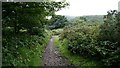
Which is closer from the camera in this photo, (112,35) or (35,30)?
(112,35)

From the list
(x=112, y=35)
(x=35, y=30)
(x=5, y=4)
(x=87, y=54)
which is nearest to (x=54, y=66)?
(x=87, y=54)

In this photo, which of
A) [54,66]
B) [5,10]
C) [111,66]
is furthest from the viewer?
[5,10]

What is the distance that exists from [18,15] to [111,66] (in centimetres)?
716

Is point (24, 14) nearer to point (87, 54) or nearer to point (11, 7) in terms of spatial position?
point (11, 7)

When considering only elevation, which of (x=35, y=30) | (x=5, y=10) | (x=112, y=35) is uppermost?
(x=5, y=10)

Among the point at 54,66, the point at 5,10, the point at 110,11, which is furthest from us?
the point at 110,11

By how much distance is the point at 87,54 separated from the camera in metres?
13.4

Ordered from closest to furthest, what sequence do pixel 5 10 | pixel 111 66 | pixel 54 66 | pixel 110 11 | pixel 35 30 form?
1. pixel 111 66
2. pixel 54 66
3. pixel 5 10
4. pixel 110 11
5. pixel 35 30

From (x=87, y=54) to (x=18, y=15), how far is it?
5.45 metres

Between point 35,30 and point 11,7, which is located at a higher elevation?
point 11,7

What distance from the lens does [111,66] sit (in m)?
10.6

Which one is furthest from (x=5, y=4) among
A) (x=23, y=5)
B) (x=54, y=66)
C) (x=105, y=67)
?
(x=105, y=67)

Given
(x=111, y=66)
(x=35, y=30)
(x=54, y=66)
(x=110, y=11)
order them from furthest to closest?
(x=35, y=30) → (x=110, y=11) → (x=54, y=66) → (x=111, y=66)

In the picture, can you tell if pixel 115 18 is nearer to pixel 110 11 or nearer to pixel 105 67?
pixel 110 11
